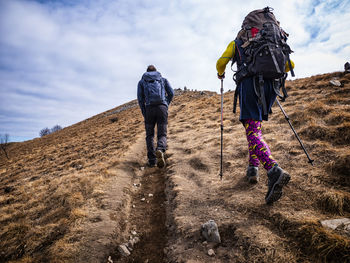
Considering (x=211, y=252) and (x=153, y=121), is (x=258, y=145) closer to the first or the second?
(x=211, y=252)

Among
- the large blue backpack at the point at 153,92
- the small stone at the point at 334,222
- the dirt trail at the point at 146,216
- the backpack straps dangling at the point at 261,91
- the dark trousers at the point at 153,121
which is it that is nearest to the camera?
the small stone at the point at 334,222

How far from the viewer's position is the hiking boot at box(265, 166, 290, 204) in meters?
2.69

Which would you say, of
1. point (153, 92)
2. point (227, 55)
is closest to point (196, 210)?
point (227, 55)

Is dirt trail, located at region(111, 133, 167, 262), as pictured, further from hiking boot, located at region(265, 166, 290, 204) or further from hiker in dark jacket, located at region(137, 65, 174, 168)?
hiking boot, located at region(265, 166, 290, 204)

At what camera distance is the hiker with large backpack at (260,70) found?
2928 mm

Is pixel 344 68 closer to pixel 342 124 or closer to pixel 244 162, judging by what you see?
pixel 342 124

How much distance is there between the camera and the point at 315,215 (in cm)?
261

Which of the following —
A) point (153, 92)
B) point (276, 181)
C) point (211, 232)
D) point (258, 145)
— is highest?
point (153, 92)

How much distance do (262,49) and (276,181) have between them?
2068 mm

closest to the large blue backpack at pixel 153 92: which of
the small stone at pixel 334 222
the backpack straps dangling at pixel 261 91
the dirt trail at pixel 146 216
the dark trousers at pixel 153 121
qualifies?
the dark trousers at pixel 153 121

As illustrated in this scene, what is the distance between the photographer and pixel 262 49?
2.97 m

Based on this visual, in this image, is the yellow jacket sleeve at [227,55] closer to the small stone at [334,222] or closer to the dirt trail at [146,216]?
the small stone at [334,222]

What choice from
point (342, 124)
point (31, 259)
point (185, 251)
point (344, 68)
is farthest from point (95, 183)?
point (344, 68)

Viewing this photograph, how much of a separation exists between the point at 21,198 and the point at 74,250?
14.1ft
